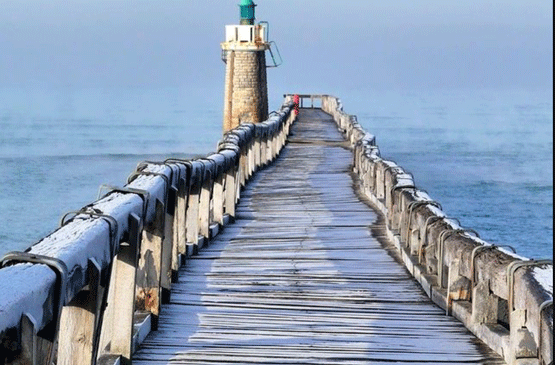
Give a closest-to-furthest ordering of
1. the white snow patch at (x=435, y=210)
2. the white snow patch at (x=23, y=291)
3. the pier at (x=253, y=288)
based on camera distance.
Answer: the white snow patch at (x=23, y=291)
the pier at (x=253, y=288)
the white snow patch at (x=435, y=210)

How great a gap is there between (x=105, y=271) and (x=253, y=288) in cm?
386

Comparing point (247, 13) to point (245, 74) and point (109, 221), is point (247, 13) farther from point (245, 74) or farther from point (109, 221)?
point (109, 221)

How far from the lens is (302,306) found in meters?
8.43

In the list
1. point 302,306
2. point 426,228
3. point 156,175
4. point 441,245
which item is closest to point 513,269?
point 441,245

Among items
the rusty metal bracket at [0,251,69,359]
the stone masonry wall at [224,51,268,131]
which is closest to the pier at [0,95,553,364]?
the rusty metal bracket at [0,251,69,359]

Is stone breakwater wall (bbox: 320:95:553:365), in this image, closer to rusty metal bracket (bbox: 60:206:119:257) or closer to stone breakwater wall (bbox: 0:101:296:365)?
stone breakwater wall (bbox: 0:101:296:365)

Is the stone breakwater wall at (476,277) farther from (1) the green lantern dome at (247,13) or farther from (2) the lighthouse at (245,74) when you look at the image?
(1) the green lantern dome at (247,13)

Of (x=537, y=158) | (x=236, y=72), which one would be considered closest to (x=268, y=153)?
(x=236, y=72)

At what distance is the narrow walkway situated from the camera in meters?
6.96

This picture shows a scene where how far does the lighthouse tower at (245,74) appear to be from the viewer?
50.4 metres

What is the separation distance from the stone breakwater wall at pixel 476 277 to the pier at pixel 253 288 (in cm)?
1

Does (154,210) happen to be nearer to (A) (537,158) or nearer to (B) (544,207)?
(B) (544,207)

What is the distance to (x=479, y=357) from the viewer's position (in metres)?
6.86

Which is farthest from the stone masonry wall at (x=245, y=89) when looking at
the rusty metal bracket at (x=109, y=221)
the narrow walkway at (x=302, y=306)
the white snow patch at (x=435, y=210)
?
the rusty metal bracket at (x=109, y=221)
